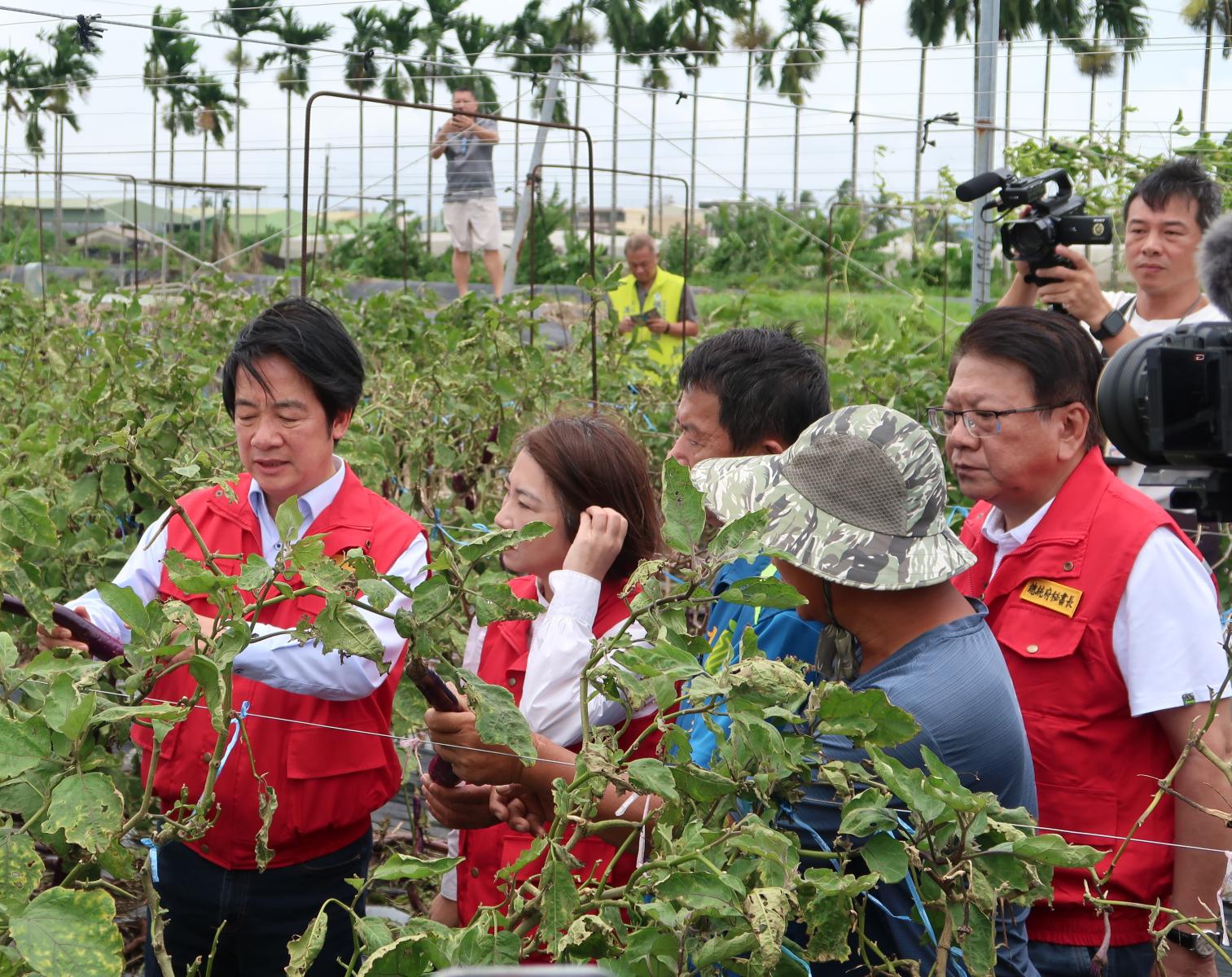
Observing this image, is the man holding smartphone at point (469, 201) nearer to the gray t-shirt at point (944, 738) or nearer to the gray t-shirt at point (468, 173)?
the gray t-shirt at point (468, 173)

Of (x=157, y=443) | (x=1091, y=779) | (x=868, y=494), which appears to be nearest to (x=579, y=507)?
(x=868, y=494)

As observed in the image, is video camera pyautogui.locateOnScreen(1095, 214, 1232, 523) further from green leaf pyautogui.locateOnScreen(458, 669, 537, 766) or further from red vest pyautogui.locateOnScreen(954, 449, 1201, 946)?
green leaf pyautogui.locateOnScreen(458, 669, 537, 766)

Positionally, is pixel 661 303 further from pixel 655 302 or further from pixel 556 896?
pixel 556 896

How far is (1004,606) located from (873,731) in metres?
0.84

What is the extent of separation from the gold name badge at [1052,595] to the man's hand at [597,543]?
59 centimetres

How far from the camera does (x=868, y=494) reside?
155 cm

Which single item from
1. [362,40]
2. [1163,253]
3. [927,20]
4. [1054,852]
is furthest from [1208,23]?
[927,20]

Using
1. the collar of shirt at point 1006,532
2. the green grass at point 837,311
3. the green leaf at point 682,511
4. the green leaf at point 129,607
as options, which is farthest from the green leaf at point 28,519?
the green grass at point 837,311

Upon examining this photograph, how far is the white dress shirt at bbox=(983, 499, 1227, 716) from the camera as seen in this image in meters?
1.84

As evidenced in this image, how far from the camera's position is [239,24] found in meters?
22.5

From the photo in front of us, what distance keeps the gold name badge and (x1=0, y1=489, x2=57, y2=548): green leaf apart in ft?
4.63

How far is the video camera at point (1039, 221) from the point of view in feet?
9.49

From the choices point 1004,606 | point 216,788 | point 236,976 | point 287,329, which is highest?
point 287,329

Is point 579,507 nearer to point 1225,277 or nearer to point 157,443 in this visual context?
point 1225,277
